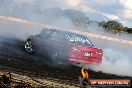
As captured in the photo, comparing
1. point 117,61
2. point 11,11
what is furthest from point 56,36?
point 11,11

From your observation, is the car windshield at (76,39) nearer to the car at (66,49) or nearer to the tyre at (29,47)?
the car at (66,49)

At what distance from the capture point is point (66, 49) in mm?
14711

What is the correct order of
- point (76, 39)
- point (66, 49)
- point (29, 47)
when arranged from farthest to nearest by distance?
point (29, 47)
point (76, 39)
point (66, 49)

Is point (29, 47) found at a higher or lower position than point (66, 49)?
lower

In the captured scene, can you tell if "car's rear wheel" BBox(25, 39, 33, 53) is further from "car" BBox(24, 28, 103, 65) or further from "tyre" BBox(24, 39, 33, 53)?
"car" BBox(24, 28, 103, 65)

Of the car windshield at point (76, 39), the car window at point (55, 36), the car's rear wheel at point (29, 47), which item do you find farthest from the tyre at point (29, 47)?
the car windshield at point (76, 39)

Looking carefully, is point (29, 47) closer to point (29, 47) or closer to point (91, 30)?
point (29, 47)

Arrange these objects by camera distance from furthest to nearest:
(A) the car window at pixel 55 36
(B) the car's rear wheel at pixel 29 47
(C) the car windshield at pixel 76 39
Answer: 1. (B) the car's rear wheel at pixel 29 47
2. (A) the car window at pixel 55 36
3. (C) the car windshield at pixel 76 39

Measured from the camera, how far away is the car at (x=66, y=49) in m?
14.7

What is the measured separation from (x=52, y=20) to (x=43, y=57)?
896 inches

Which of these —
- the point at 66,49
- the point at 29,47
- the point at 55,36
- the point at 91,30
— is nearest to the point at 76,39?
the point at 55,36

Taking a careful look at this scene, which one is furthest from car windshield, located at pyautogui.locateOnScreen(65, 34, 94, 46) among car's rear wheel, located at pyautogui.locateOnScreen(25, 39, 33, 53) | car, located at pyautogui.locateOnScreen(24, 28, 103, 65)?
car's rear wheel, located at pyautogui.locateOnScreen(25, 39, 33, 53)

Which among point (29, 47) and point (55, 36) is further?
point (29, 47)

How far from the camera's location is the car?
14688 mm
